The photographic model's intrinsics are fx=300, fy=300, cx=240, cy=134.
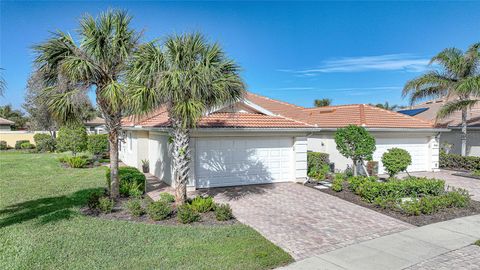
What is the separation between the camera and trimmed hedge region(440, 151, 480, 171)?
1781 cm

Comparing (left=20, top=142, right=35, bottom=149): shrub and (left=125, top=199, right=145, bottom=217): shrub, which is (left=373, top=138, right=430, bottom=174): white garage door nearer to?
(left=125, top=199, right=145, bottom=217): shrub

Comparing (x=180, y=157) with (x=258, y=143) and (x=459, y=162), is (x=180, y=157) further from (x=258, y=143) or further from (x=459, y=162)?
(x=459, y=162)

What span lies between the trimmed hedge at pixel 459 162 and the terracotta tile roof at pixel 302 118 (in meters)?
2.50

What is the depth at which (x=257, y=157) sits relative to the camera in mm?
13742

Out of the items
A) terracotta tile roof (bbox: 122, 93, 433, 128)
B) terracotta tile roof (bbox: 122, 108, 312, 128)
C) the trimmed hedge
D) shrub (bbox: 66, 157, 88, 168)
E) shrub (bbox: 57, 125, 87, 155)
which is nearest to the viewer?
terracotta tile roof (bbox: 122, 108, 312, 128)

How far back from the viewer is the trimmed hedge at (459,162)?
17812 mm

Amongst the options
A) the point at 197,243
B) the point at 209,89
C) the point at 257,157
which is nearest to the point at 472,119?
the point at 257,157

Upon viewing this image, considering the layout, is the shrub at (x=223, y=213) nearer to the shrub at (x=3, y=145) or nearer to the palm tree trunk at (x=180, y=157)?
the palm tree trunk at (x=180, y=157)

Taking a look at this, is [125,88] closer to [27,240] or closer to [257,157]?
[27,240]

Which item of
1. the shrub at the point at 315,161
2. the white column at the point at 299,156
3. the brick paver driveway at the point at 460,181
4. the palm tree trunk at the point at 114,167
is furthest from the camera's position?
the shrub at the point at 315,161

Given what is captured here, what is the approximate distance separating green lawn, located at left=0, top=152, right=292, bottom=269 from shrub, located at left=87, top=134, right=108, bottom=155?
14632 millimetres

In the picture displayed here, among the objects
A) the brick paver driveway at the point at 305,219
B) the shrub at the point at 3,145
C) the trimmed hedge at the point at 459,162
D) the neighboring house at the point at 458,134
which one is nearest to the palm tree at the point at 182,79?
the brick paver driveway at the point at 305,219

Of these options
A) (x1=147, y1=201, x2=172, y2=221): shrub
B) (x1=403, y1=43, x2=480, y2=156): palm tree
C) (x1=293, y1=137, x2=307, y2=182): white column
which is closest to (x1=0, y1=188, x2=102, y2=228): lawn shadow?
(x1=147, y1=201, x2=172, y2=221): shrub

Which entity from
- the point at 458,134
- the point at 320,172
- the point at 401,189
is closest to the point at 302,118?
the point at 320,172
